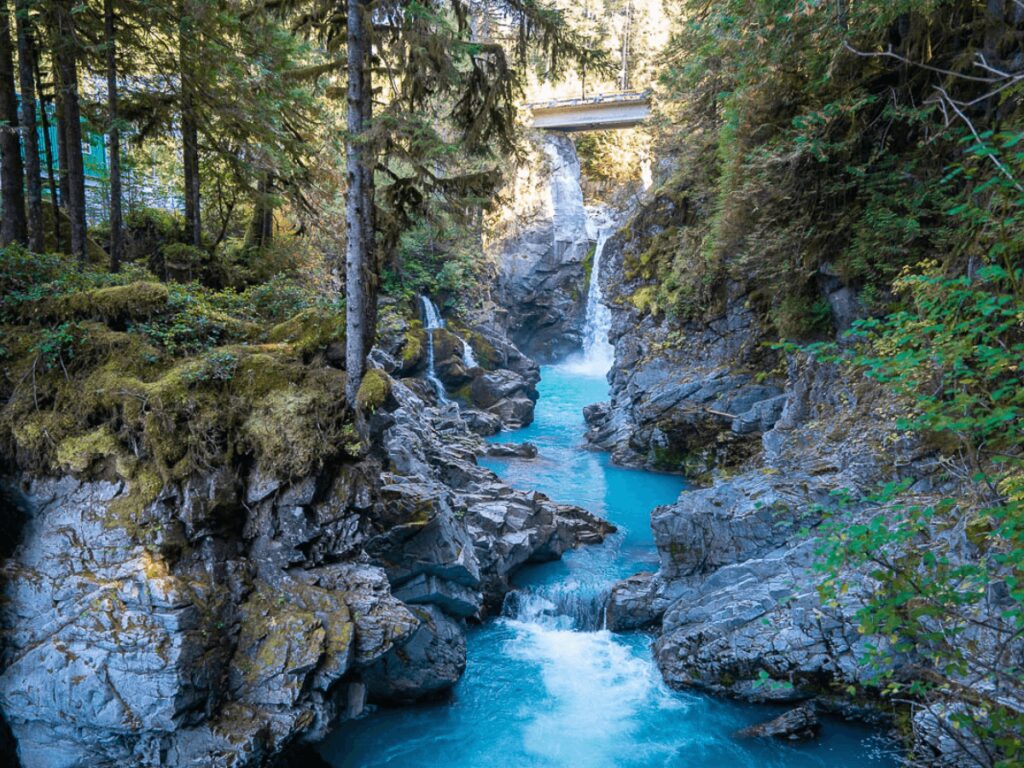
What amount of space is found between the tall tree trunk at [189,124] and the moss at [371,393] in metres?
6.70

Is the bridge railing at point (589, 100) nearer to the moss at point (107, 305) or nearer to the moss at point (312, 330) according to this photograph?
the moss at point (312, 330)

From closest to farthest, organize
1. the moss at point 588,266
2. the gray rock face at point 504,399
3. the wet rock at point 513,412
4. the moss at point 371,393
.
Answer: the moss at point 371,393 < the wet rock at point 513,412 < the gray rock face at point 504,399 < the moss at point 588,266

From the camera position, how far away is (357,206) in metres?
8.64

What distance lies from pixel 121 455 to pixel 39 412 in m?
1.39

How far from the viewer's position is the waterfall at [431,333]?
25.5 meters

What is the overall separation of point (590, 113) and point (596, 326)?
13.2 m

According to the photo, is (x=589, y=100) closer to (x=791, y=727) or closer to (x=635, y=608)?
(x=635, y=608)

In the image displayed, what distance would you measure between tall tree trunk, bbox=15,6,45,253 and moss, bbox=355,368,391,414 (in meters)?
7.09

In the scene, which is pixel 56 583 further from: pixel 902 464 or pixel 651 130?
pixel 651 130

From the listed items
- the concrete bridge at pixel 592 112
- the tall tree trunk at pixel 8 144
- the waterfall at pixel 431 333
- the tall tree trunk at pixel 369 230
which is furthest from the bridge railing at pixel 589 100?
A: the tall tree trunk at pixel 369 230

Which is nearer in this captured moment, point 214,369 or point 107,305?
point 214,369

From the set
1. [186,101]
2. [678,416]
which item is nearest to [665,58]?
[678,416]

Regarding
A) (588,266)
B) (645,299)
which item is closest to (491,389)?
(645,299)

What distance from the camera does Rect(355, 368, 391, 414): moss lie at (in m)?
8.47
